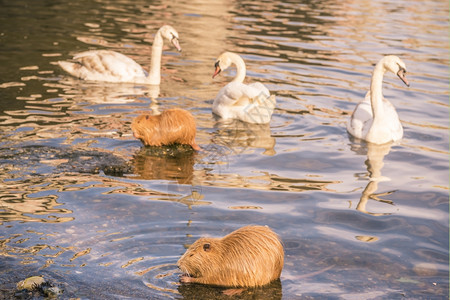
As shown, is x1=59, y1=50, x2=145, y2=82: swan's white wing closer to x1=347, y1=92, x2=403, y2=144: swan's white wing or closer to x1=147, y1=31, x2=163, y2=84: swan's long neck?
x1=147, y1=31, x2=163, y2=84: swan's long neck

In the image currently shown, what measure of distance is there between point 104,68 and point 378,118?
19.6 ft

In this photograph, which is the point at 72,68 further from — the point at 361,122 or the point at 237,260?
the point at 237,260

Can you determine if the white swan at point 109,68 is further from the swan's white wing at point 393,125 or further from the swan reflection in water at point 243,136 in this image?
the swan's white wing at point 393,125

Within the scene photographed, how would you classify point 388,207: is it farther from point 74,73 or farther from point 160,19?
point 160,19

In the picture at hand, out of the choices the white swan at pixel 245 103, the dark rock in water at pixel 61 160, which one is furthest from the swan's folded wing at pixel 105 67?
the dark rock in water at pixel 61 160

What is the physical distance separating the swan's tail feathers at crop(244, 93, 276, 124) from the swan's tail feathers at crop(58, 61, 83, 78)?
13.7ft

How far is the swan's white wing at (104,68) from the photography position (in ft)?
49.1

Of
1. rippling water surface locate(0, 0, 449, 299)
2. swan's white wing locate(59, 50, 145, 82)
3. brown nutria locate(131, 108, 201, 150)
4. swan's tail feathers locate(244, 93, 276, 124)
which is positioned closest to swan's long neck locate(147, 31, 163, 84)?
swan's white wing locate(59, 50, 145, 82)

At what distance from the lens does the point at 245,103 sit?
42.4ft

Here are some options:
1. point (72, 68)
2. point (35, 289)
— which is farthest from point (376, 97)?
point (35, 289)

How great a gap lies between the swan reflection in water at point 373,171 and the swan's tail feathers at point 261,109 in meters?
1.70

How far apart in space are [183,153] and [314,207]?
2.62 m

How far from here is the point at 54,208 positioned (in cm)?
786

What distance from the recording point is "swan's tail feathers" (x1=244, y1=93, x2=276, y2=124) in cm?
1256
